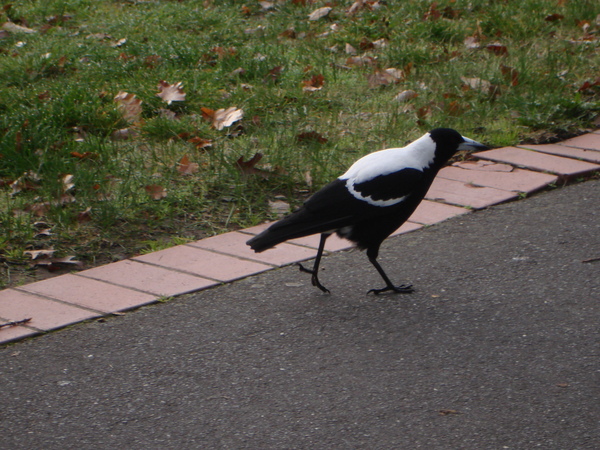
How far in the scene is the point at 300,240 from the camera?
3.82m

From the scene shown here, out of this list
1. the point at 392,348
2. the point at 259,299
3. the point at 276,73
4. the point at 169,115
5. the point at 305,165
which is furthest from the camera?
the point at 276,73

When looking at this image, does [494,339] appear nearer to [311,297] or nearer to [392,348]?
[392,348]

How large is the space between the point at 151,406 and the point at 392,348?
83 centimetres

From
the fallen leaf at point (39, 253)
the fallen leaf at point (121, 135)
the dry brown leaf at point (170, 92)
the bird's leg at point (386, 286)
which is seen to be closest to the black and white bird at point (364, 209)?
the bird's leg at point (386, 286)

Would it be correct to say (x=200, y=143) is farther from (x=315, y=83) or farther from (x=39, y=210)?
(x=315, y=83)

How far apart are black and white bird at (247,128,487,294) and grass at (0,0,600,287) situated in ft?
2.40

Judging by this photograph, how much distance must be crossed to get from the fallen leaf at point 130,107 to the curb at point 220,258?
1.55 m

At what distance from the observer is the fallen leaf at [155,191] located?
4055mm

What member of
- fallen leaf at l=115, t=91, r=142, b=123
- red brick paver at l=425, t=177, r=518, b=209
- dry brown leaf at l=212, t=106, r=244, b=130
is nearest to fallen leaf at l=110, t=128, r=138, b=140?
fallen leaf at l=115, t=91, r=142, b=123

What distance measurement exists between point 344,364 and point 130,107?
9.49ft

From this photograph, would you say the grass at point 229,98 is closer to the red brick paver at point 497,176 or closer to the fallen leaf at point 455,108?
the fallen leaf at point 455,108

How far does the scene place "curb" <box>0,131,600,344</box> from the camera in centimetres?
305

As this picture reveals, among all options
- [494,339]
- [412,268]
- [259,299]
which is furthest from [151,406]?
[412,268]

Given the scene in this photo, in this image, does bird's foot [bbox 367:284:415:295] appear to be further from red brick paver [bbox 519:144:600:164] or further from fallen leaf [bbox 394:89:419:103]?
fallen leaf [bbox 394:89:419:103]
